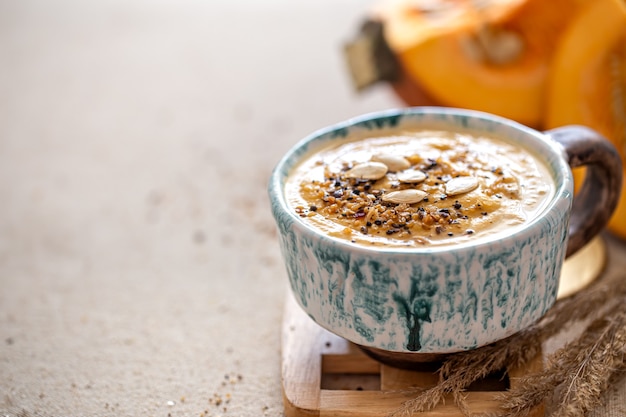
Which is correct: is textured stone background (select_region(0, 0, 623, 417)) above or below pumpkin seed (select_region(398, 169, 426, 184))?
below

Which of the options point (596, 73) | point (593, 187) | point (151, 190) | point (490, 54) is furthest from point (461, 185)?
point (151, 190)

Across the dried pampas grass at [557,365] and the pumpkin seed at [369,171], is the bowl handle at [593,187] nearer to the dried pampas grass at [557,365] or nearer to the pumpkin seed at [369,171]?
the dried pampas grass at [557,365]

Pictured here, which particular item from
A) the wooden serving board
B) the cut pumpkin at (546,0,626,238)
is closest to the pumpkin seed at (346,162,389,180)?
the wooden serving board

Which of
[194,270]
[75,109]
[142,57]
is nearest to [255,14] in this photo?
[142,57]

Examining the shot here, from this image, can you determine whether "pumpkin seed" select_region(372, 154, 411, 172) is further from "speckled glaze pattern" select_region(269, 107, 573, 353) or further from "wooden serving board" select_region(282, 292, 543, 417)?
"wooden serving board" select_region(282, 292, 543, 417)

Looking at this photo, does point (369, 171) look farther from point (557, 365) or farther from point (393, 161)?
point (557, 365)

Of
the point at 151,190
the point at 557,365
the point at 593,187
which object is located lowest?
the point at 151,190

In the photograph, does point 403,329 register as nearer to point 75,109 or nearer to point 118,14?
point 75,109
